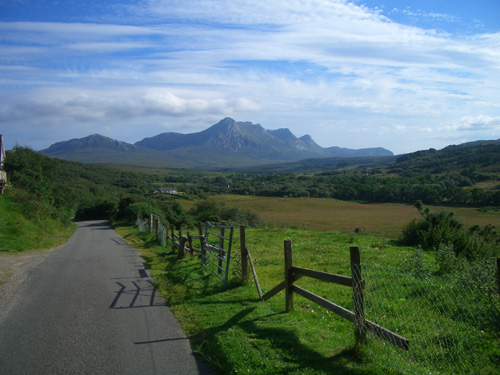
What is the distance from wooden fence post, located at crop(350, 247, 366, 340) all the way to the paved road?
2.38m

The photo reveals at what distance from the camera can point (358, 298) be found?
5.61 metres

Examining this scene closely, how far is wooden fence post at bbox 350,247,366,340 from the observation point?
5531 millimetres

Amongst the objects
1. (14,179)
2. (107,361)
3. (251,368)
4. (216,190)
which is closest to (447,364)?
(251,368)

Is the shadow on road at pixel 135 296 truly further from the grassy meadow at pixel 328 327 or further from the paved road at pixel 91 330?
the grassy meadow at pixel 328 327

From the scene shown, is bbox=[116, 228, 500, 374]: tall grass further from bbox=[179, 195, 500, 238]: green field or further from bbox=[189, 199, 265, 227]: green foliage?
bbox=[189, 199, 265, 227]: green foliage

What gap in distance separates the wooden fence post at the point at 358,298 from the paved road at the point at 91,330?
2.38 m

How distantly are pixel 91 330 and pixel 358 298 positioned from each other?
16.4ft

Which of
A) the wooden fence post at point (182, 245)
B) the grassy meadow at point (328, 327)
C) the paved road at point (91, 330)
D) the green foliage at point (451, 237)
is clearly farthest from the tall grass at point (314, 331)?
the green foliage at point (451, 237)

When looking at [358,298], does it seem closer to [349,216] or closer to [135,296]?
[135,296]

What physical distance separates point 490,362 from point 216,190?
123 metres

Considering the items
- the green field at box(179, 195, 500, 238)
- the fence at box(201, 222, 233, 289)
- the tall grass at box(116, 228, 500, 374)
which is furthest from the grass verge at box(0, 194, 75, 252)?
the green field at box(179, 195, 500, 238)

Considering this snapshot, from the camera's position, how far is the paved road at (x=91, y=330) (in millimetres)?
5699

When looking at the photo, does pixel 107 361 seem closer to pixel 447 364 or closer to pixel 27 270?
pixel 447 364

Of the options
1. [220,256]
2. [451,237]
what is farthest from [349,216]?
[220,256]
